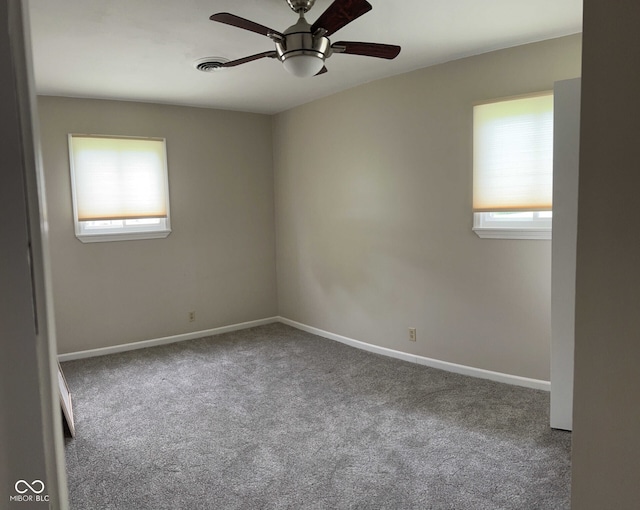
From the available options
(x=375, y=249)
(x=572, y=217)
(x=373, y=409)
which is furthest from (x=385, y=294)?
(x=572, y=217)

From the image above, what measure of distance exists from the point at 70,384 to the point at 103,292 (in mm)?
1066

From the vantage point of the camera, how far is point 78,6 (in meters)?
2.43

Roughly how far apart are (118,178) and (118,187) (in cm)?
9

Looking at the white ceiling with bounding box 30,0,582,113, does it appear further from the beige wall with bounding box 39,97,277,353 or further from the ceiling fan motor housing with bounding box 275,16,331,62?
the beige wall with bounding box 39,97,277,353

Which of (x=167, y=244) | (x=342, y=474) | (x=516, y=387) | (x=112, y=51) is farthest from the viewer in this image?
(x=167, y=244)

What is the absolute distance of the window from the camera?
14.4ft

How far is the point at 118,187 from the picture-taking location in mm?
4559

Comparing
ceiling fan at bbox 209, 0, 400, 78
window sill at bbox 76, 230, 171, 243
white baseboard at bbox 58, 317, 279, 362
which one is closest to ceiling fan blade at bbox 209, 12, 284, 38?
ceiling fan at bbox 209, 0, 400, 78

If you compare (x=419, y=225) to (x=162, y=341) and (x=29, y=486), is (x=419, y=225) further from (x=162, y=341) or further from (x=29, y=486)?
(x=29, y=486)

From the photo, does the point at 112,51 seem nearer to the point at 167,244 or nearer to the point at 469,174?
the point at 167,244

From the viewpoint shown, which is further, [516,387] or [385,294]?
[385,294]

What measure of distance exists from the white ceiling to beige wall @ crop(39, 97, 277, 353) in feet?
1.68

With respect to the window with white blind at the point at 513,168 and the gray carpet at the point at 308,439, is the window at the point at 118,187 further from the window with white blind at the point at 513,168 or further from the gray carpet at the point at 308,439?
the window with white blind at the point at 513,168

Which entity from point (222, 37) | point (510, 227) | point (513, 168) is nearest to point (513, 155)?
point (513, 168)
